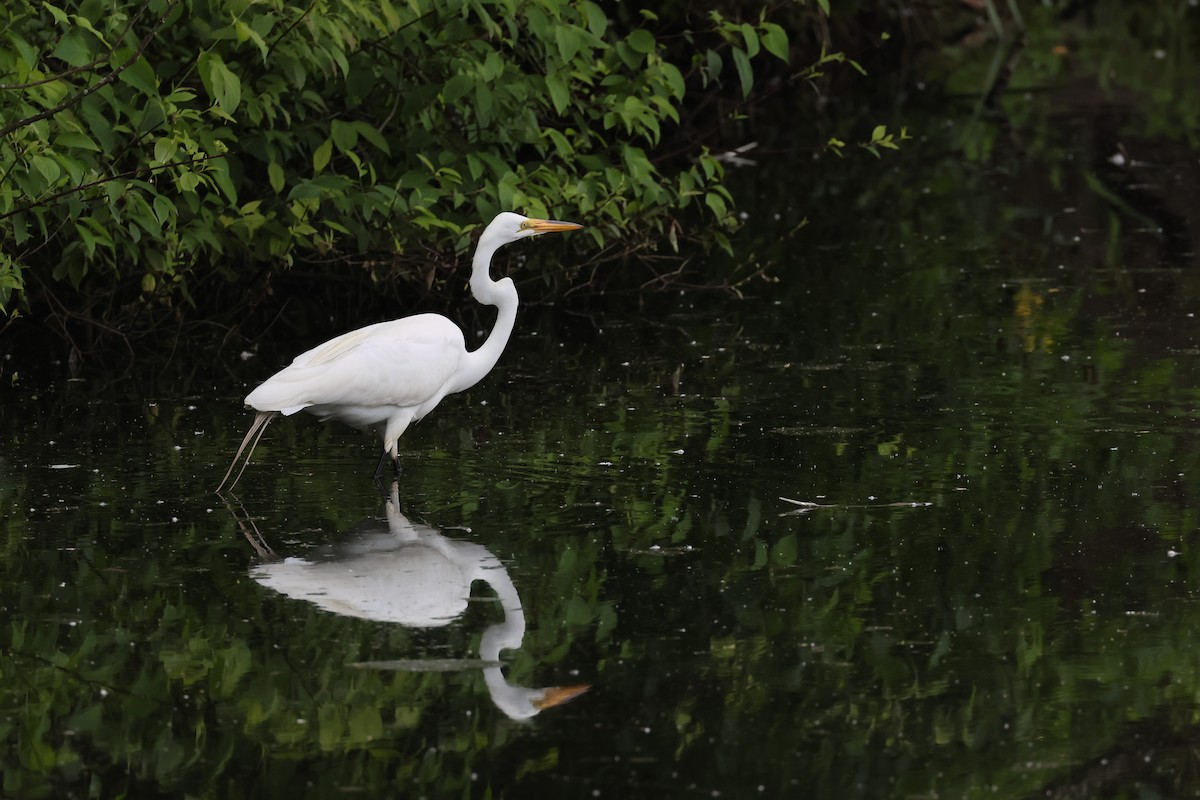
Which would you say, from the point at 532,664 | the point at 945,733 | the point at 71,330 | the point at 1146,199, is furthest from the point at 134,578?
the point at 1146,199

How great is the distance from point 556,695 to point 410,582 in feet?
4.22

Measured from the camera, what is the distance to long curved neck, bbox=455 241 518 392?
8.78 meters

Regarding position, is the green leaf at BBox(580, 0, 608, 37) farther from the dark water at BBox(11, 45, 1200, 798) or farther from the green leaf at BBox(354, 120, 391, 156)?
the dark water at BBox(11, 45, 1200, 798)

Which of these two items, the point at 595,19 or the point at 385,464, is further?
the point at 595,19

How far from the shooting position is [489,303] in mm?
8867

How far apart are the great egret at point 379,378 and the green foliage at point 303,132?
4.25 feet

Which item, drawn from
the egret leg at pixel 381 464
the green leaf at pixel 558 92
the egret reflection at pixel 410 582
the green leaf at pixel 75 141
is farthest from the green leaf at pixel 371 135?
the egret reflection at pixel 410 582

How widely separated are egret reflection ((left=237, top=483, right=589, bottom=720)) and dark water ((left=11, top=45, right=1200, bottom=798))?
0.07ft

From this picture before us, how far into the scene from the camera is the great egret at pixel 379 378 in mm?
7895

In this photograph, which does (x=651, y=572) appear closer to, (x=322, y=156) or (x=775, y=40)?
(x=322, y=156)

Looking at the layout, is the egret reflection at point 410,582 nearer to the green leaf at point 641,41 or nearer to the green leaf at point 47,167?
the green leaf at point 47,167

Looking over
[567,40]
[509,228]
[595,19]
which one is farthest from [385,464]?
[595,19]

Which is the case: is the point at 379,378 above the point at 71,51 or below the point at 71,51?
below

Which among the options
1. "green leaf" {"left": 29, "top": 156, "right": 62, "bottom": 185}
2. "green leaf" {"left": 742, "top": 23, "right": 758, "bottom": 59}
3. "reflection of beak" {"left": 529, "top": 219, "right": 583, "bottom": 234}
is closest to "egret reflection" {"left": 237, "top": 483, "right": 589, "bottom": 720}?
"reflection of beak" {"left": 529, "top": 219, "right": 583, "bottom": 234}
